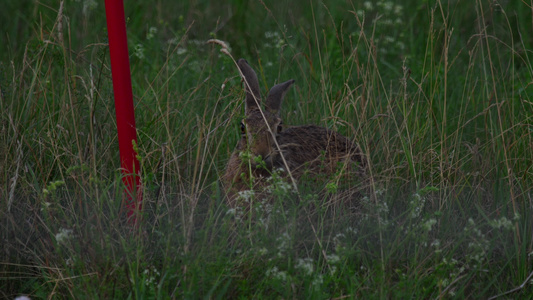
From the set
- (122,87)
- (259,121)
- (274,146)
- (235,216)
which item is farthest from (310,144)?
(235,216)

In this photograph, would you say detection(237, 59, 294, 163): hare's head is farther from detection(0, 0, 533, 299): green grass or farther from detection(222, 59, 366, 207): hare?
detection(0, 0, 533, 299): green grass

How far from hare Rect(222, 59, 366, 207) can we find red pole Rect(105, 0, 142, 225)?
A: 533 mm

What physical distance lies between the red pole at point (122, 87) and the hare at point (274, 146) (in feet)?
1.75

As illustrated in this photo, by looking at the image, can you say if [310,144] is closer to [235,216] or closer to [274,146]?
[274,146]

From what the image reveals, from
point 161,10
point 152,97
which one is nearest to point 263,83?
point 152,97

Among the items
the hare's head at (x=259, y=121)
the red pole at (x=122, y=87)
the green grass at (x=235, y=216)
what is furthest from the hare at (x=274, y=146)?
the red pole at (x=122, y=87)

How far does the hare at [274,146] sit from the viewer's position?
4180 mm

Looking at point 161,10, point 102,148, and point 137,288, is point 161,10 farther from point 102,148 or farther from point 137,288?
point 137,288

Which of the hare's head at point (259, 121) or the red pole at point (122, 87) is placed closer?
the red pole at point (122, 87)

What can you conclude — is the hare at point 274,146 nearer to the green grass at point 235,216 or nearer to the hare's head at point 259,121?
the hare's head at point 259,121

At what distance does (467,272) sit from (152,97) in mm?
2576

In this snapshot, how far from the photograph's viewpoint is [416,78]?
5.87 metres

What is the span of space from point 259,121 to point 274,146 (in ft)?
0.58

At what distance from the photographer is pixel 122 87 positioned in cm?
384
